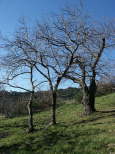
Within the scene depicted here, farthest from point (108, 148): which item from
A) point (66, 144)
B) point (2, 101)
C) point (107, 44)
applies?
point (2, 101)

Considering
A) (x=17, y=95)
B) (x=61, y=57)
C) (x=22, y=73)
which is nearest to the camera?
(x=22, y=73)

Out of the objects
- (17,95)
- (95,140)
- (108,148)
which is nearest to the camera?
(108,148)

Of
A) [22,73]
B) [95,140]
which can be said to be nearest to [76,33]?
[22,73]

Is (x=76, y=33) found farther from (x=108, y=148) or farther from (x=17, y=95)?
(x=17, y=95)

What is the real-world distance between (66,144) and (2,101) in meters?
27.6

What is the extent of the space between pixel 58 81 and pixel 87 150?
890 centimetres

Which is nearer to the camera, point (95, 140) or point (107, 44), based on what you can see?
point (95, 140)

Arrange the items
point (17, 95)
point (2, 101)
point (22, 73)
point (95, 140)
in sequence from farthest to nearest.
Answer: point (17, 95) < point (2, 101) < point (22, 73) < point (95, 140)

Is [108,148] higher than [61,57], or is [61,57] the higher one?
[61,57]

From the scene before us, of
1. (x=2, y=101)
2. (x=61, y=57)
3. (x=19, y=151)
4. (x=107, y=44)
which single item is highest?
(x=107, y=44)

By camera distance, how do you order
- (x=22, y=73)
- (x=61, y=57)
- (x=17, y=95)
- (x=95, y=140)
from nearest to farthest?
1. (x=95, y=140)
2. (x=22, y=73)
3. (x=61, y=57)
4. (x=17, y=95)

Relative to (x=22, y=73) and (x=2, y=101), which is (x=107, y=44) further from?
(x=2, y=101)

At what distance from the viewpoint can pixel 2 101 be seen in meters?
36.0

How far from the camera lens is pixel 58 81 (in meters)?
17.0
